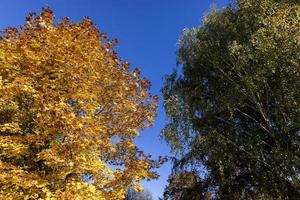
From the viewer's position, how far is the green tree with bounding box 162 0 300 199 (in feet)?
74.0

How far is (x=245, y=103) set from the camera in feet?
79.1

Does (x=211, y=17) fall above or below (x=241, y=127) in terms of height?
above

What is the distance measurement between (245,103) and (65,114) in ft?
38.2

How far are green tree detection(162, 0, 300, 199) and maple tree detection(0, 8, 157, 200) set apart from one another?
609 centimetres

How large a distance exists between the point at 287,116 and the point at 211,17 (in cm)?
1019

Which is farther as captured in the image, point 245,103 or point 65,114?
point 245,103

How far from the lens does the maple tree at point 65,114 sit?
16.0 metres

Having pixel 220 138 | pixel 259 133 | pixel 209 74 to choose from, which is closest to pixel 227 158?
pixel 220 138

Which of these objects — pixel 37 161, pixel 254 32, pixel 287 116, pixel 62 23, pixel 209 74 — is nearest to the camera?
pixel 37 161

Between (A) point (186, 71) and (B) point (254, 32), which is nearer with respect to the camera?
(B) point (254, 32)

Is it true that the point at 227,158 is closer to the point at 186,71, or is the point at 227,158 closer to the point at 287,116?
the point at 287,116

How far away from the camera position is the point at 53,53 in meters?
18.2

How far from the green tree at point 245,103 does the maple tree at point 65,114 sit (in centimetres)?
609

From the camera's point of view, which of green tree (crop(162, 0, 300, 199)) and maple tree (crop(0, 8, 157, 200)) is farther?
green tree (crop(162, 0, 300, 199))
